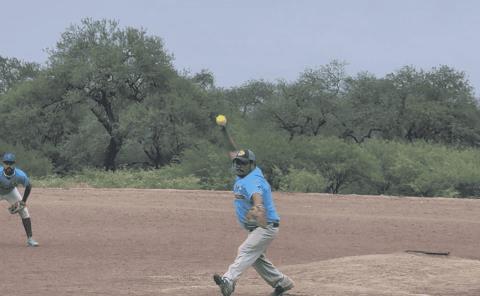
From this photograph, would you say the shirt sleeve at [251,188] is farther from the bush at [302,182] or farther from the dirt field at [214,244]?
the bush at [302,182]

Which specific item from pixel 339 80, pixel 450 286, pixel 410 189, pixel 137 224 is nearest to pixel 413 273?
pixel 450 286

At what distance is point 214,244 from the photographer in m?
16.6

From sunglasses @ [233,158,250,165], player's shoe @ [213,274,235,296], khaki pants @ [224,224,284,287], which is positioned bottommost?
player's shoe @ [213,274,235,296]

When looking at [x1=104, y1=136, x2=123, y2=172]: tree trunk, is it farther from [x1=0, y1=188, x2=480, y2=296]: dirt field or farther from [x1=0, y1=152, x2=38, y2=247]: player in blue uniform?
[x1=0, y1=152, x2=38, y2=247]: player in blue uniform

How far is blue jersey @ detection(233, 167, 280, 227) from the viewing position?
8711 millimetres

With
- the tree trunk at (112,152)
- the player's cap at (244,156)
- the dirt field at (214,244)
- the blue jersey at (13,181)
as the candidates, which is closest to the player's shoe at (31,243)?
the dirt field at (214,244)

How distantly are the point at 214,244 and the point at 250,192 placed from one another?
26.6 ft

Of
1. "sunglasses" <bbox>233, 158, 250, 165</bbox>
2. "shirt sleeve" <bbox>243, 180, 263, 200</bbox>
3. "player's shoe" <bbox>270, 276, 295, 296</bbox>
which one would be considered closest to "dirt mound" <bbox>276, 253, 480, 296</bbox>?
"player's shoe" <bbox>270, 276, 295, 296</bbox>

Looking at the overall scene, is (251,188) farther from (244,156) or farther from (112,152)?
(112,152)

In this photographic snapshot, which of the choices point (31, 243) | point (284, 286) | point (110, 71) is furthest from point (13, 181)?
point (110, 71)

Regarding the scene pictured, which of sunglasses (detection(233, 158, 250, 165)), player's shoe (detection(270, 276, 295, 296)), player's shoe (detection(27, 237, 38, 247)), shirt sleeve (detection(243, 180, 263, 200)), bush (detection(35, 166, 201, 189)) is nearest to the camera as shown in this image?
shirt sleeve (detection(243, 180, 263, 200))

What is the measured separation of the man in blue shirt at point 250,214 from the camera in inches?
342

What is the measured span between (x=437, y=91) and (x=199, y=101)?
1754 centimetres

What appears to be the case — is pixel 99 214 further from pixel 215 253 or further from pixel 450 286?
pixel 450 286
